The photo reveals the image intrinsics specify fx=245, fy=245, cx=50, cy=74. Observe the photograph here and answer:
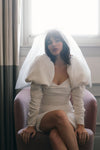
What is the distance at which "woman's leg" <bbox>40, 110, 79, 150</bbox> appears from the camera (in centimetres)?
142

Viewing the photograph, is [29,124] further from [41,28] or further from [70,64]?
[41,28]

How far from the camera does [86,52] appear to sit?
89.9 inches

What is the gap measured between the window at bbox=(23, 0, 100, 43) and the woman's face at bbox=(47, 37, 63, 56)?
2.44 feet

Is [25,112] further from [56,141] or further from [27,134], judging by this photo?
[56,141]

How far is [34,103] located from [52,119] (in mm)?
177

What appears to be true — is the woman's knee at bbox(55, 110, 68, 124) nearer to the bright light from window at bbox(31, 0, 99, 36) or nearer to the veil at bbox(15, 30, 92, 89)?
the veil at bbox(15, 30, 92, 89)

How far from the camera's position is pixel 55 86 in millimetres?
1657

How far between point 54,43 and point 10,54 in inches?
18.9

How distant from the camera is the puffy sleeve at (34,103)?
159 centimetres

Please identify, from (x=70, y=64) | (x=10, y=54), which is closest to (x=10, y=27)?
(x=10, y=54)

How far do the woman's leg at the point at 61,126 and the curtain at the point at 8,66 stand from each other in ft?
1.86

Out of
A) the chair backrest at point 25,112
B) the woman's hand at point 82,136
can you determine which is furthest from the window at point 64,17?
the woman's hand at point 82,136

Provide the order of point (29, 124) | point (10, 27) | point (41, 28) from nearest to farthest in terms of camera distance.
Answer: point (29, 124) < point (10, 27) < point (41, 28)

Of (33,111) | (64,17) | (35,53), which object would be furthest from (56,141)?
(64,17)
